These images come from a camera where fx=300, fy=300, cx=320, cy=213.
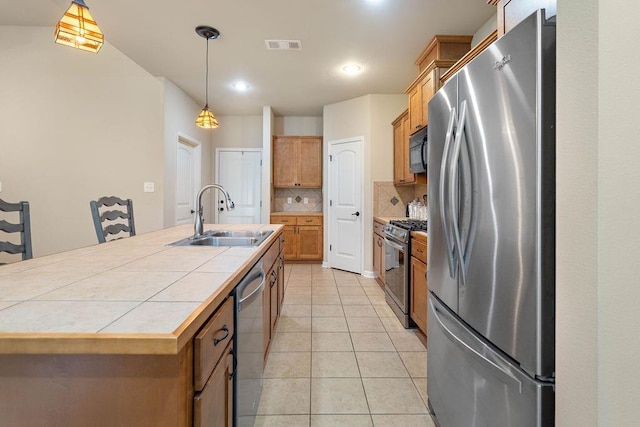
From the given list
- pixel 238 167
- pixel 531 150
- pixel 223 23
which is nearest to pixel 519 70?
pixel 531 150

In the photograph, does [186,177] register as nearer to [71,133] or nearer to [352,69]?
[71,133]

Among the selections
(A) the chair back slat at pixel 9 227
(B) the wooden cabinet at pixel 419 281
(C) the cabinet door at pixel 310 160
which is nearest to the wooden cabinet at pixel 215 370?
(A) the chair back slat at pixel 9 227

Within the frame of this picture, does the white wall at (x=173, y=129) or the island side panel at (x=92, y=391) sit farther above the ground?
the white wall at (x=173, y=129)

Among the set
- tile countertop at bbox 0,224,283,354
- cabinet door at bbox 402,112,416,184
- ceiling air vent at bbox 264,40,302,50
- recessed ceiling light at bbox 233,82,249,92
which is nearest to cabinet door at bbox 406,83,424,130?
cabinet door at bbox 402,112,416,184

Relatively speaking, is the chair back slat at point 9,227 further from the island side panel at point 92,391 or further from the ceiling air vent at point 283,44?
the ceiling air vent at point 283,44

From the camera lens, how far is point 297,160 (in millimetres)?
5473

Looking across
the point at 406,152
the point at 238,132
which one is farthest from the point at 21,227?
the point at 238,132

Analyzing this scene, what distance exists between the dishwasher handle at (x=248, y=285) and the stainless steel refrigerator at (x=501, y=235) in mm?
863

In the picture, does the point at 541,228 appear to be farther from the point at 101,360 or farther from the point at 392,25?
the point at 392,25

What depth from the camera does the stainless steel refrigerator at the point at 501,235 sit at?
85 cm

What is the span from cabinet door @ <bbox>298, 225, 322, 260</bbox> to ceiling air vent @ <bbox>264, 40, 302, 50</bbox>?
2857 millimetres

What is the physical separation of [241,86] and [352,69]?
1628mm

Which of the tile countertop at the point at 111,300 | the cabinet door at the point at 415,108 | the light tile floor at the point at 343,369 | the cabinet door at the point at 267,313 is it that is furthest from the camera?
the cabinet door at the point at 415,108

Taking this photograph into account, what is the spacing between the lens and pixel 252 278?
135cm
